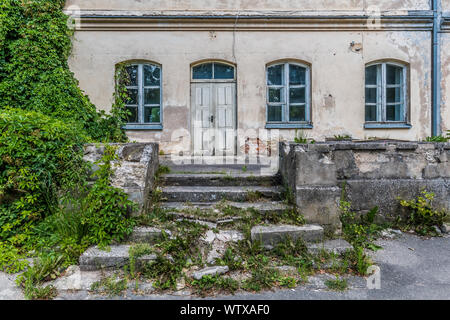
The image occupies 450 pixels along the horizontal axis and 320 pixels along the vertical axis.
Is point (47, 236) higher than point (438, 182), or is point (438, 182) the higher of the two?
point (438, 182)

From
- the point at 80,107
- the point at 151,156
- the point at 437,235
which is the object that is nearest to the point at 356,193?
the point at 437,235

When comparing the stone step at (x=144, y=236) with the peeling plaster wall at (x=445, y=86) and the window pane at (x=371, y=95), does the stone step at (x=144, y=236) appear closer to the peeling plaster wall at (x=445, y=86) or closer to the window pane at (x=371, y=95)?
the window pane at (x=371, y=95)

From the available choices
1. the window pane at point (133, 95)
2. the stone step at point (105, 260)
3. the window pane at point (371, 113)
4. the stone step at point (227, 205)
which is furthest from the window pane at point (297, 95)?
the stone step at point (105, 260)

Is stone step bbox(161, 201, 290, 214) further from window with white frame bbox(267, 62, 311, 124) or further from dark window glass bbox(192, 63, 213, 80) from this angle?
dark window glass bbox(192, 63, 213, 80)

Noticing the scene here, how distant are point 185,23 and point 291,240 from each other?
6.44 metres

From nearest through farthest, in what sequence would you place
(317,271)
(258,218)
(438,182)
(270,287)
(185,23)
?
1. (270,287)
2. (317,271)
3. (258,218)
4. (438,182)
5. (185,23)

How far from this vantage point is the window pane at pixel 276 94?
8094 mm

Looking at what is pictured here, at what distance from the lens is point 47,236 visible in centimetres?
359

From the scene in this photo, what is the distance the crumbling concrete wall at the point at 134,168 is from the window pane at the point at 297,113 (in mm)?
4573

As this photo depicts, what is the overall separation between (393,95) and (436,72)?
115cm

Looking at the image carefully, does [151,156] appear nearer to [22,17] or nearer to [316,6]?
[22,17]

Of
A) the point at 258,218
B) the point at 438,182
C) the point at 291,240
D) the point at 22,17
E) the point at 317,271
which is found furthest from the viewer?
the point at 22,17

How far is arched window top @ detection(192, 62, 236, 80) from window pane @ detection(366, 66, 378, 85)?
3.73 metres

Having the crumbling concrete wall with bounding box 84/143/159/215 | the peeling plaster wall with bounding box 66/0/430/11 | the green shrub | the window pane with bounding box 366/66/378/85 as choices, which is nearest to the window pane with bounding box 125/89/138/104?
the peeling plaster wall with bounding box 66/0/430/11
